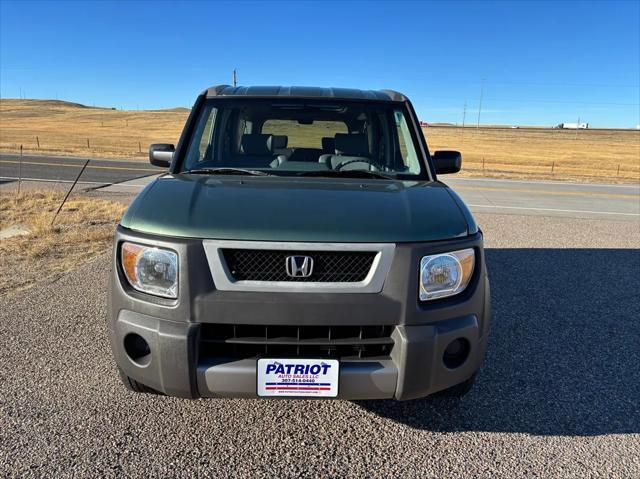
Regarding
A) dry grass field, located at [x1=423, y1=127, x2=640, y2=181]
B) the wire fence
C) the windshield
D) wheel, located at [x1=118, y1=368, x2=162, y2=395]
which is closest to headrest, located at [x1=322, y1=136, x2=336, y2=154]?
the windshield

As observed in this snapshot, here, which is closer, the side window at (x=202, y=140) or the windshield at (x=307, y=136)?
the side window at (x=202, y=140)

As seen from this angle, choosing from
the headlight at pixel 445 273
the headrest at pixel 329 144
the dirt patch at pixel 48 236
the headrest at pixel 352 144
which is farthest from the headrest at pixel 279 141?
the dirt patch at pixel 48 236

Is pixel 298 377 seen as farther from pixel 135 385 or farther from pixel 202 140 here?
pixel 202 140

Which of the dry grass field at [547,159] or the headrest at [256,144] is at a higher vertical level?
the headrest at [256,144]

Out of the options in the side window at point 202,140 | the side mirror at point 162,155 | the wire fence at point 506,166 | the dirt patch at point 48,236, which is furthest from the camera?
the wire fence at point 506,166

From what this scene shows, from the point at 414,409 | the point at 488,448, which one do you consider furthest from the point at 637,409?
the point at 414,409

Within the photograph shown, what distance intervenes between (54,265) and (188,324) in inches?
172

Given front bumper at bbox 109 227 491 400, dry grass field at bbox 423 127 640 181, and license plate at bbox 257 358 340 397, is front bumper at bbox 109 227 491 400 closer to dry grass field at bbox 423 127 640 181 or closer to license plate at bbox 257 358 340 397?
license plate at bbox 257 358 340 397

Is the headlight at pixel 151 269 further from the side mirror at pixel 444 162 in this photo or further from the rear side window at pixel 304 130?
the side mirror at pixel 444 162

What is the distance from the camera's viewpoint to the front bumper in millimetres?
2158

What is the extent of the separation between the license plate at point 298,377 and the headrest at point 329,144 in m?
1.92

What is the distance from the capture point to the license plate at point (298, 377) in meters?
2.20

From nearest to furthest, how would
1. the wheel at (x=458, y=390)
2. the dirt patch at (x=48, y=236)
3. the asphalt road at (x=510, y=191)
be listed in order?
the wheel at (x=458, y=390) < the dirt patch at (x=48, y=236) < the asphalt road at (x=510, y=191)

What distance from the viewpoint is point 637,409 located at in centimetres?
298
